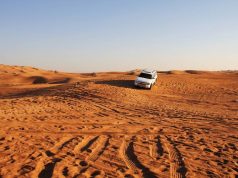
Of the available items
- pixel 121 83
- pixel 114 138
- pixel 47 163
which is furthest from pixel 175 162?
pixel 121 83

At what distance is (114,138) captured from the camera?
10977 mm

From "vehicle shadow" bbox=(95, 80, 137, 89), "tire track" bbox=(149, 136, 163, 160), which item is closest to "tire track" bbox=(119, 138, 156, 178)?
"tire track" bbox=(149, 136, 163, 160)

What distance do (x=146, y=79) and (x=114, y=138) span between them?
16.0 metres

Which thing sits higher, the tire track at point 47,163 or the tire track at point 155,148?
the tire track at point 47,163

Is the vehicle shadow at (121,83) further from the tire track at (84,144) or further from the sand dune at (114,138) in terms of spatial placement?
the tire track at (84,144)

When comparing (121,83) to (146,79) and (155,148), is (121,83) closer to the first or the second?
(146,79)

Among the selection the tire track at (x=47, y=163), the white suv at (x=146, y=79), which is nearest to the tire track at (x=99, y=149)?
the tire track at (x=47, y=163)

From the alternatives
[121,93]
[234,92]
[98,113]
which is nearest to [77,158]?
[98,113]

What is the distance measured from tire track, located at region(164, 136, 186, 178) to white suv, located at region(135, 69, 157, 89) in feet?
50.8

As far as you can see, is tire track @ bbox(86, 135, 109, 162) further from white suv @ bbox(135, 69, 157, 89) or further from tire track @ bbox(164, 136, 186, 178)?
white suv @ bbox(135, 69, 157, 89)

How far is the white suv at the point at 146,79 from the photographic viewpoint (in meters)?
26.2

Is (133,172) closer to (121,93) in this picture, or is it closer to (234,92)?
(121,93)

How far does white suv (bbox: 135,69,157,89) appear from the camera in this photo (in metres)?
26.2

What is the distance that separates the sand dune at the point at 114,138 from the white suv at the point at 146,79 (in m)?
4.34
